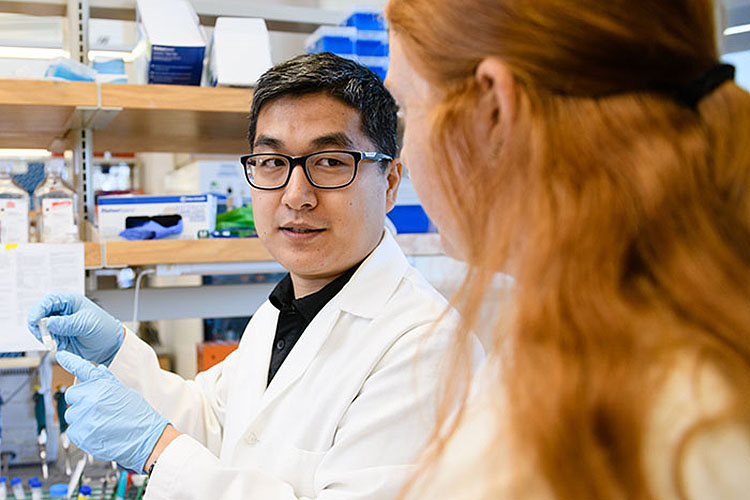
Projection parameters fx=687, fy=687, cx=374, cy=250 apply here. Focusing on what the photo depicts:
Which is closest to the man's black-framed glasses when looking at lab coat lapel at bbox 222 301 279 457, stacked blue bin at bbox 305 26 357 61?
lab coat lapel at bbox 222 301 279 457

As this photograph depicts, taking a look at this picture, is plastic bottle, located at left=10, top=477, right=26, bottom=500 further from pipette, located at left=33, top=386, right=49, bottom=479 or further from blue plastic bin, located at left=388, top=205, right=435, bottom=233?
blue plastic bin, located at left=388, top=205, right=435, bottom=233

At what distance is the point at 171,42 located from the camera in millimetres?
1730

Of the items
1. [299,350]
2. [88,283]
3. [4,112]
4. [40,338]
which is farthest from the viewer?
[88,283]

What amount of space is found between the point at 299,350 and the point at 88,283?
84cm

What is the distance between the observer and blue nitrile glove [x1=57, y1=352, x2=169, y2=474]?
1.23 meters

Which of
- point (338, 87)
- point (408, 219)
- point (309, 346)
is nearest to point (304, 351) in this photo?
point (309, 346)

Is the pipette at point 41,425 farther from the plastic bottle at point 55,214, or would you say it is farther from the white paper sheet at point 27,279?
the plastic bottle at point 55,214

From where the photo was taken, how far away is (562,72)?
0.58 metres

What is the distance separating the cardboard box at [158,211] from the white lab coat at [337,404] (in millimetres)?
411

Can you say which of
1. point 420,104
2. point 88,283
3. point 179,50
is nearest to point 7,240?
point 88,283

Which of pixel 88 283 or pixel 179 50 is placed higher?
pixel 179 50

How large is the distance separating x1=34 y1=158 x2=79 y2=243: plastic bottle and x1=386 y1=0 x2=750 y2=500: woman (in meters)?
1.37

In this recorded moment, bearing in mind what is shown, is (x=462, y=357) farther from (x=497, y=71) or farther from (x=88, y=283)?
(x=88, y=283)

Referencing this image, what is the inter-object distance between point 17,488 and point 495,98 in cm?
178
